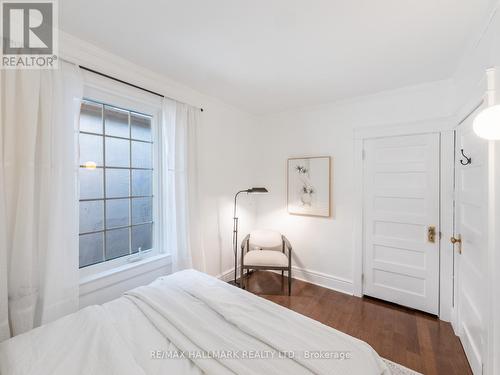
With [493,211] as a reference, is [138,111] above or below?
above

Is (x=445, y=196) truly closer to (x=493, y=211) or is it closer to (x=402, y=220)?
(x=402, y=220)

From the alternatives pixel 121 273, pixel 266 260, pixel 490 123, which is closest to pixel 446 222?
pixel 490 123

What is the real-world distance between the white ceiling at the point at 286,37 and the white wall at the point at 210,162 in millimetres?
114

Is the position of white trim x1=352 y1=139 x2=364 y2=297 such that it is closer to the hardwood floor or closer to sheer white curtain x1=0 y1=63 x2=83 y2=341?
the hardwood floor

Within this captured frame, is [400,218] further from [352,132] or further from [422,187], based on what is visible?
[352,132]

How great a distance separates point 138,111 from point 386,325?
334 cm

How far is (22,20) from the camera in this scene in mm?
1469

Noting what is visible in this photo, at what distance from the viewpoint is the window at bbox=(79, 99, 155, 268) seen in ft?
6.42

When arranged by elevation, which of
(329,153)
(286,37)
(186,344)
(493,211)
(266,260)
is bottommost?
(266,260)

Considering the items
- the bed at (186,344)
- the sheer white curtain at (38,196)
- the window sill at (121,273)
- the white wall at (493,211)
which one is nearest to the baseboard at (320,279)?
the window sill at (121,273)

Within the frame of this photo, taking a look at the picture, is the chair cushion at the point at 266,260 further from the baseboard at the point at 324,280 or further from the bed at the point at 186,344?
the bed at the point at 186,344

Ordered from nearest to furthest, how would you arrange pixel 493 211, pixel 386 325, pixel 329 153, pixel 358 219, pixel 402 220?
pixel 493 211 → pixel 386 325 → pixel 402 220 → pixel 358 219 → pixel 329 153

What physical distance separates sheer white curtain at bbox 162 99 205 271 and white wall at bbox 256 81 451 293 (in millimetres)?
1397

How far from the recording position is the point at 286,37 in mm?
1686
